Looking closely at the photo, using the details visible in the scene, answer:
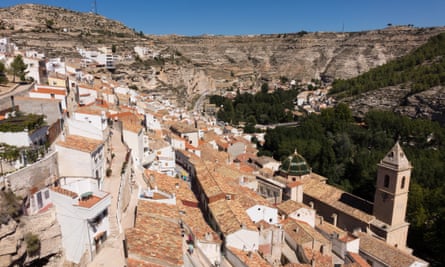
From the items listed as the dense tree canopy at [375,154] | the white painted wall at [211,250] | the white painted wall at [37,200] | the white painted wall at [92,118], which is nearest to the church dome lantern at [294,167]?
the dense tree canopy at [375,154]

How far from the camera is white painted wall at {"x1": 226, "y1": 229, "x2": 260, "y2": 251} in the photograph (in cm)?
1499

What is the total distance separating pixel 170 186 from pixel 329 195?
588 inches

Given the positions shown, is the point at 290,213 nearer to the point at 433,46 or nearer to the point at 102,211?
the point at 102,211

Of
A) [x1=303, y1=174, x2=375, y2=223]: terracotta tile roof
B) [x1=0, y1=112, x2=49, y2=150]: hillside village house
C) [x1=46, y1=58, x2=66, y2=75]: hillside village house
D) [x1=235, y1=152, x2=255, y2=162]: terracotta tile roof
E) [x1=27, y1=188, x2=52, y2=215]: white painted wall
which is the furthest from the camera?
[x1=235, y1=152, x2=255, y2=162]: terracotta tile roof

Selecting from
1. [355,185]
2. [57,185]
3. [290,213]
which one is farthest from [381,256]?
[57,185]

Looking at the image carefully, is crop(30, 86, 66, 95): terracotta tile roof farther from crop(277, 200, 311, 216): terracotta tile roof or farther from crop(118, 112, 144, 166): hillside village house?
crop(277, 200, 311, 216): terracotta tile roof

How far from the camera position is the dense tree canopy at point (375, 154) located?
25469 millimetres

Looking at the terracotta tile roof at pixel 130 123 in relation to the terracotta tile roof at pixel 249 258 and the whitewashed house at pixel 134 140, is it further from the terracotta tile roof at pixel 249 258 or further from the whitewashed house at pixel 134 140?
the terracotta tile roof at pixel 249 258

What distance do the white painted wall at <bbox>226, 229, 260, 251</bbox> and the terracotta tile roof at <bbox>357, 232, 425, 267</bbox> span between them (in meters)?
9.09

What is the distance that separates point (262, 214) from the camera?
18797mm

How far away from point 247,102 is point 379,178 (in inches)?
2492

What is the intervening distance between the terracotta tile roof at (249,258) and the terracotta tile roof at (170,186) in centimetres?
446

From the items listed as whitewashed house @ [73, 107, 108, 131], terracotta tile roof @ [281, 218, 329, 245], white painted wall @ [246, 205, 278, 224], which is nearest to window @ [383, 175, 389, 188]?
terracotta tile roof @ [281, 218, 329, 245]

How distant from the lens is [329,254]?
19.0 metres
